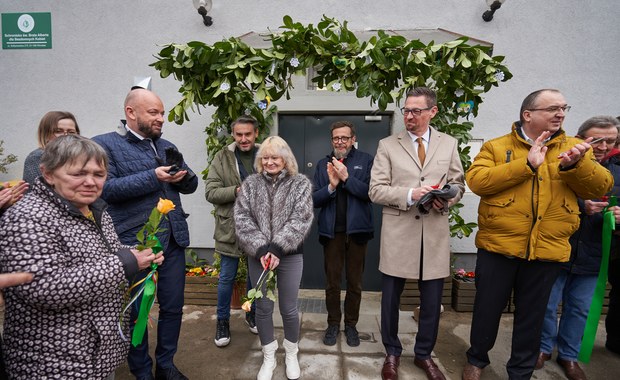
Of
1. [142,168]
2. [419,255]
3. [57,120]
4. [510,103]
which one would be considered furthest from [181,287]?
[510,103]

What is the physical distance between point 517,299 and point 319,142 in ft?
9.22

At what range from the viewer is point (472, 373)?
2506mm

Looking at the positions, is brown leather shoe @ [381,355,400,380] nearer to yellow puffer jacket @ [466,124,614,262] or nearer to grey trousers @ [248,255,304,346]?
grey trousers @ [248,255,304,346]

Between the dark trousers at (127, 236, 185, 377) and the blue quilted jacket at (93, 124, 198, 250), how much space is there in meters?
0.19

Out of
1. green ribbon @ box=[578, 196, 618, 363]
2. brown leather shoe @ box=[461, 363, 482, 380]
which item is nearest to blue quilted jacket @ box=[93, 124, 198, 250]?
brown leather shoe @ box=[461, 363, 482, 380]

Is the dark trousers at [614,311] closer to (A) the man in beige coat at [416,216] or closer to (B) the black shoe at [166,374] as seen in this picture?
(A) the man in beige coat at [416,216]

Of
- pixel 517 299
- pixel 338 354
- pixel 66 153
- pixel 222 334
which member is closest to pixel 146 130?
pixel 66 153

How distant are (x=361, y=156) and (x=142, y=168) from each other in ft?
6.09

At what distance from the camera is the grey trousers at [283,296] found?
7.89ft

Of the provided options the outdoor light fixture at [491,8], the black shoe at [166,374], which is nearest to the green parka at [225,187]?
the black shoe at [166,374]

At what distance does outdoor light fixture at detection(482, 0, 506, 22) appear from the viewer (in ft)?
11.8

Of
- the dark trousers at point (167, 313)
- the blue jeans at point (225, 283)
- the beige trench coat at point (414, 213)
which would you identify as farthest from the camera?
the blue jeans at point (225, 283)

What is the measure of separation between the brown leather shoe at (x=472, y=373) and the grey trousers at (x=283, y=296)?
4.65 ft

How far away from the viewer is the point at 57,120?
7.72ft
